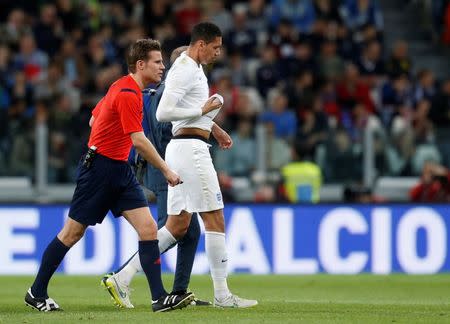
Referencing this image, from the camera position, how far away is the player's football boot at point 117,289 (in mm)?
11688

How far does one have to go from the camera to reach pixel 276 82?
22.1 meters

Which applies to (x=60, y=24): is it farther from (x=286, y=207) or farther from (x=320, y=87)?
(x=286, y=207)

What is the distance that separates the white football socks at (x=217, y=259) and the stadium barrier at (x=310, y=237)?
6967 mm

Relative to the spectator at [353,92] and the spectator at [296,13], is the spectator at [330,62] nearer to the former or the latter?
the spectator at [353,92]

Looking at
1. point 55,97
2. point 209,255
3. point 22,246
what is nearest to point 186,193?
point 209,255

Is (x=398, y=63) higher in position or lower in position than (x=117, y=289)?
higher

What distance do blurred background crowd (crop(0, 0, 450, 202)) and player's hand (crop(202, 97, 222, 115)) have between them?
7809 millimetres

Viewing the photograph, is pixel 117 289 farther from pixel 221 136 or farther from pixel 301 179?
pixel 301 179

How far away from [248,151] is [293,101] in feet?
7.80

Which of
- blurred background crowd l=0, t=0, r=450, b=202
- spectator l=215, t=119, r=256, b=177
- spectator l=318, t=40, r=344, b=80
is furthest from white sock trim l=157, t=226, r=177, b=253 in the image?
spectator l=318, t=40, r=344, b=80

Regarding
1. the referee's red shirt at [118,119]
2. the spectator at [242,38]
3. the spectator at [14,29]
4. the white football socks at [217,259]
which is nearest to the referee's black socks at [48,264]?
the referee's red shirt at [118,119]

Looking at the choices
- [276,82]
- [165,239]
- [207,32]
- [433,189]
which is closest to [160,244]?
[165,239]

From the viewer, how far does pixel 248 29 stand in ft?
75.4

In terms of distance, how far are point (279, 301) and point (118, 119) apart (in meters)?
2.71
